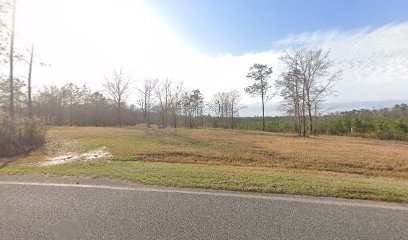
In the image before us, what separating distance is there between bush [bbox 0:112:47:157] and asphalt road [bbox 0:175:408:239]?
9050mm

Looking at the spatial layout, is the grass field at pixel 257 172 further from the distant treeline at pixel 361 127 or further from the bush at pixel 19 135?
the distant treeline at pixel 361 127

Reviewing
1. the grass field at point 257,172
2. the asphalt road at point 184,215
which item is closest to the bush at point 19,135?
the grass field at point 257,172

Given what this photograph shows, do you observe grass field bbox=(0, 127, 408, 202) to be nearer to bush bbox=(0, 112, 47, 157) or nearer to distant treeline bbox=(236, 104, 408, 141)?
bush bbox=(0, 112, 47, 157)

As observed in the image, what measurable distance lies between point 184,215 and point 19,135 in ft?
46.9

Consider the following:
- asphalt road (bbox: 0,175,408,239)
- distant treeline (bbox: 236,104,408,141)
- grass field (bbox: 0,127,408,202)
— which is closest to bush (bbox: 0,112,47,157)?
grass field (bbox: 0,127,408,202)

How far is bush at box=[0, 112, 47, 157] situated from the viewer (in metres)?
14.1

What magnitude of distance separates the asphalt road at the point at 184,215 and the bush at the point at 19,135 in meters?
9.05

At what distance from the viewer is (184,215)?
4.83 metres

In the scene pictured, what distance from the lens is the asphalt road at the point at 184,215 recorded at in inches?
164

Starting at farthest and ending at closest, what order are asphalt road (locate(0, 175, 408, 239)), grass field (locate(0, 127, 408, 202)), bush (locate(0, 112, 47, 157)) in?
bush (locate(0, 112, 47, 157)), grass field (locate(0, 127, 408, 202)), asphalt road (locate(0, 175, 408, 239))

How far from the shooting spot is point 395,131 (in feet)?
135

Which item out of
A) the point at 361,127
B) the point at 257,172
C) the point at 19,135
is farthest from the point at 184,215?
the point at 361,127

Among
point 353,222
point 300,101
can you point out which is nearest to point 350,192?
point 353,222

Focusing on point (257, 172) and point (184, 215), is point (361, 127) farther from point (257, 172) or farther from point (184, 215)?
point (184, 215)
